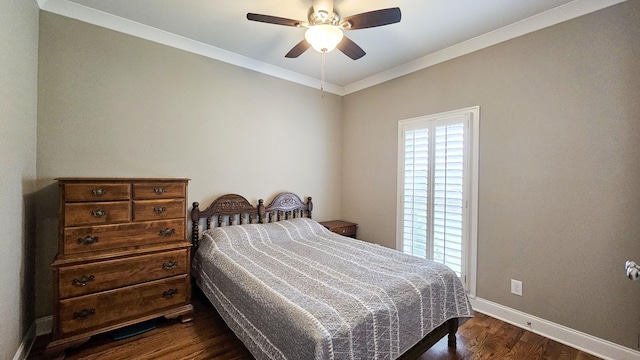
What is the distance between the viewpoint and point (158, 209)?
2.22 m

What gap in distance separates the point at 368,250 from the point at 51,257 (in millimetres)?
2702

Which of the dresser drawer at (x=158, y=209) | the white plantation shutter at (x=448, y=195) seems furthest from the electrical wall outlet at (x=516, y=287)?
the dresser drawer at (x=158, y=209)

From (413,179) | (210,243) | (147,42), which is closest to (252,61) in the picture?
(147,42)

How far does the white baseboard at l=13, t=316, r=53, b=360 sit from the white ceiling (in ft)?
8.36

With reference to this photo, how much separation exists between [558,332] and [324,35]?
9.95 feet

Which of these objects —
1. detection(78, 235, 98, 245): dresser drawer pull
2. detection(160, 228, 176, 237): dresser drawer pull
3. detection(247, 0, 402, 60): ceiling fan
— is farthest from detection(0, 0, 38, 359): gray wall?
detection(247, 0, 402, 60): ceiling fan

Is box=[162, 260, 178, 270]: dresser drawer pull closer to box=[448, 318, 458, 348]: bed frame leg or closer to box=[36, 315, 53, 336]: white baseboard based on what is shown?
box=[36, 315, 53, 336]: white baseboard

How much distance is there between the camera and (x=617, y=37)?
1.91 meters

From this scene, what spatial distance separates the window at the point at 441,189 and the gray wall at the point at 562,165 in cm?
10

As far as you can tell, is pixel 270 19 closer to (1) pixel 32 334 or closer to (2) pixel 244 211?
(2) pixel 244 211

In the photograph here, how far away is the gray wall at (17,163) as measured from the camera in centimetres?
150

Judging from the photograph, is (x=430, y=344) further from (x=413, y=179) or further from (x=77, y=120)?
(x=77, y=120)

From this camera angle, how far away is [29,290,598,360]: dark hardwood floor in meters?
1.90

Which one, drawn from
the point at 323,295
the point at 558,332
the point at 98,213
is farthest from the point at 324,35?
the point at 558,332
